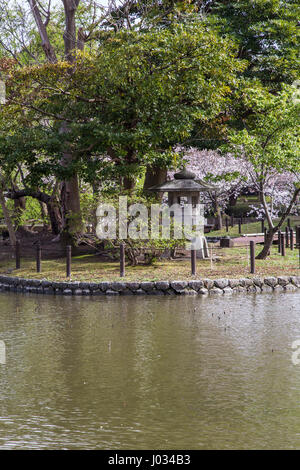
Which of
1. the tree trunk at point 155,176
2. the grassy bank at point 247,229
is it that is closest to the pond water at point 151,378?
the tree trunk at point 155,176

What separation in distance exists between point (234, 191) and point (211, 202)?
1857 mm

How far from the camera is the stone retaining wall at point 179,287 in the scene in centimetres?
1884

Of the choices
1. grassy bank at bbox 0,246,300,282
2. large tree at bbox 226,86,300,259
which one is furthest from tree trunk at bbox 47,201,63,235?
large tree at bbox 226,86,300,259

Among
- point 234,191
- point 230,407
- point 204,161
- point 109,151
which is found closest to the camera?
point 230,407

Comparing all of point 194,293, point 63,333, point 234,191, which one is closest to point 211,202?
point 234,191

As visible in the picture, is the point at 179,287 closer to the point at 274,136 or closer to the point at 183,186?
the point at 183,186

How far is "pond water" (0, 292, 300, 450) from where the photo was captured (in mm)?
7234

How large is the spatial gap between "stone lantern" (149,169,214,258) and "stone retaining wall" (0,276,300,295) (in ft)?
17.1

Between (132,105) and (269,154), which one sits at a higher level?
(132,105)

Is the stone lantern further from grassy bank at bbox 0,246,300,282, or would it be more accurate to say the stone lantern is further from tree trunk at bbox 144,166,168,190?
tree trunk at bbox 144,166,168,190
